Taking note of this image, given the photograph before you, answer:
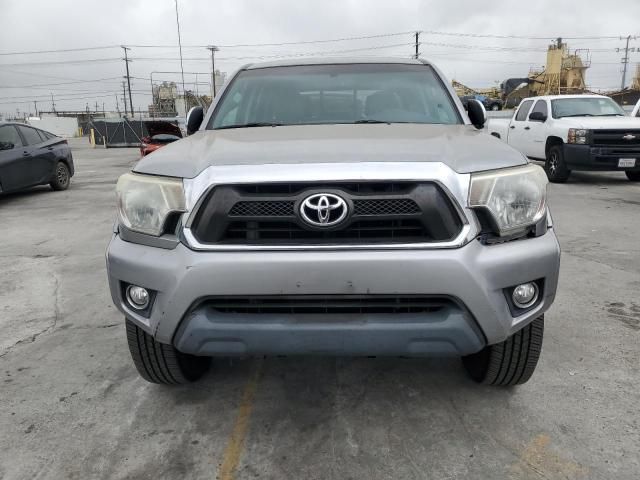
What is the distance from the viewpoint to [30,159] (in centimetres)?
991

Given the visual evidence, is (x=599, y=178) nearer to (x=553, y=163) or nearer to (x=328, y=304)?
(x=553, y=163)

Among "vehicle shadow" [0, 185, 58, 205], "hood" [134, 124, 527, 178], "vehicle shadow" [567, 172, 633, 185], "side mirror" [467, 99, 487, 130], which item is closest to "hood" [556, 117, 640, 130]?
"vehicle shadow" [567, 172, 633, 185]

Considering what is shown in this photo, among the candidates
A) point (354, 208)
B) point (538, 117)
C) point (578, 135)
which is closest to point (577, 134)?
point (578, 135)

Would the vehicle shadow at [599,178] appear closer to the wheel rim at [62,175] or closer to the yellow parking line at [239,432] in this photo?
the yellow parking line at [239,432]

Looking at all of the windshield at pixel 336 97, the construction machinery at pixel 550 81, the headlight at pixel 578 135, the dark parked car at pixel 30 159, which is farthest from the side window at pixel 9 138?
the construction machinery at pixel 550 81

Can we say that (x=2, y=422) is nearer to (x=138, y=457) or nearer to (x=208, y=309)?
(x=138, y=457)

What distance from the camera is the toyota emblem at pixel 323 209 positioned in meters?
1.99

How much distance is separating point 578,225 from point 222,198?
603 centimetres

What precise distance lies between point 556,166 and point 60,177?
10.5 m

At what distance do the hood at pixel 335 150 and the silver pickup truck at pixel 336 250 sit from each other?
0.04 ft

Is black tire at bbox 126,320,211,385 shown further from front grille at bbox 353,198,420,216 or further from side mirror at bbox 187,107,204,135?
side mirror at bbox 187,107,204,135

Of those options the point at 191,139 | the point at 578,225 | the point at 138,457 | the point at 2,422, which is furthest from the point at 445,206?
the point at 578,225

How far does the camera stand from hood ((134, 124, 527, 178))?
210 cm

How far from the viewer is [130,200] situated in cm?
223
